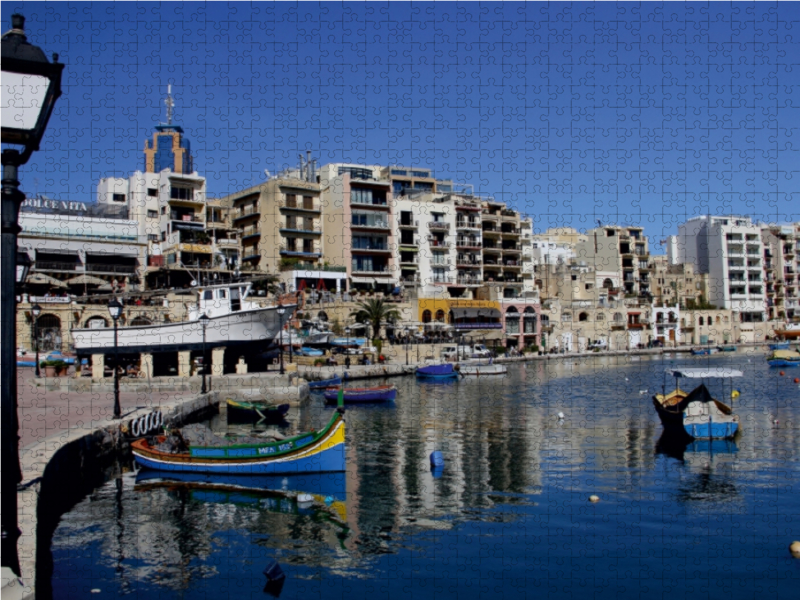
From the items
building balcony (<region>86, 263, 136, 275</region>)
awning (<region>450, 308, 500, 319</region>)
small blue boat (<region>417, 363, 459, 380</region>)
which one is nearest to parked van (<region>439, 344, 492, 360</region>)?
awning (<region>450, 308, 500, 319</region>)

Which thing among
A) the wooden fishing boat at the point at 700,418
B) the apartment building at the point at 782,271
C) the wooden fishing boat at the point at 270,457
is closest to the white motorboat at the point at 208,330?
the wooden fishing boat at the point at 270,457

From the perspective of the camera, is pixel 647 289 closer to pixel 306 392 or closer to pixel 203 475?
pixel 306 392

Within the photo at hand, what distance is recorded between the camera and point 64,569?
11898 mm

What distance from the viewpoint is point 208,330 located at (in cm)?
3850

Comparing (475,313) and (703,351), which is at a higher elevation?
(475,313)

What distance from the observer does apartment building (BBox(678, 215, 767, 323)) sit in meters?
88.2

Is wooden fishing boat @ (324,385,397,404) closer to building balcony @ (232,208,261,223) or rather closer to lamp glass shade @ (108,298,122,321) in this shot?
lamp glass shade @ (108,298,122,321)

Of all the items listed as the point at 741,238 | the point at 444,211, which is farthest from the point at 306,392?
the point at 741,238

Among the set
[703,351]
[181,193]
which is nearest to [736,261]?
[703,351]

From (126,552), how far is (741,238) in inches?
3611

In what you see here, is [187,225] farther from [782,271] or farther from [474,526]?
[782,271]

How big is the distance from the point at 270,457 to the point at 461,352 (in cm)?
4515

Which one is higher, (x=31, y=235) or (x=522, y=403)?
(x=31, y=235)

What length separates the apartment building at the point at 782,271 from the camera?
97750 mm
